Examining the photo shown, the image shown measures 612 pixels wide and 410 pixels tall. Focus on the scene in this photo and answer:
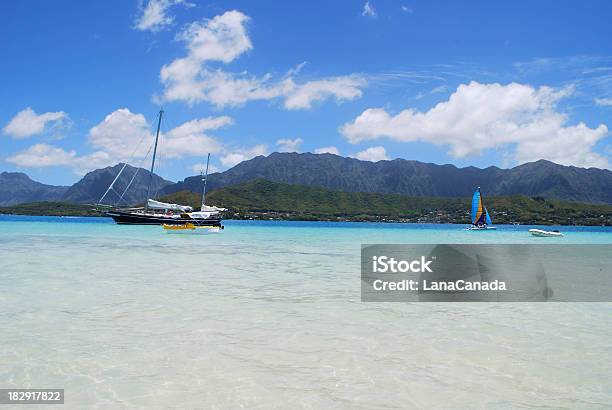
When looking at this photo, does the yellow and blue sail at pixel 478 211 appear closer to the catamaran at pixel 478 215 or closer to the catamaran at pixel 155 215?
the catamaran at pixel 478 215

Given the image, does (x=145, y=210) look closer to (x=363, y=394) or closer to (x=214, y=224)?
(x=214, y=224)

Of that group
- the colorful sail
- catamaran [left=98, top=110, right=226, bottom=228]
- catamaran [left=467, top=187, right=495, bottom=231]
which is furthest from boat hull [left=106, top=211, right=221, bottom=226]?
catamaran [left=467, top=187, right=495, bottom=231]

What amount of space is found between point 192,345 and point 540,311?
13.9 metres

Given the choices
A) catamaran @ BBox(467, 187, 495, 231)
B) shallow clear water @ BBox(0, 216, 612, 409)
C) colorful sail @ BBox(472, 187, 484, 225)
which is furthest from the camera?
catamaran @ BBox(467, 187, 495, 231)

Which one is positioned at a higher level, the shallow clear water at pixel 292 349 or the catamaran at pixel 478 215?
the catamaran at pixel 478 215

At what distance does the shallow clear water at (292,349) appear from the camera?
373 inches

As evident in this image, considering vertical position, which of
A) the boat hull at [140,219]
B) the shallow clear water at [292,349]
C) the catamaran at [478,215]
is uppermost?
the catamaran at [478,215]

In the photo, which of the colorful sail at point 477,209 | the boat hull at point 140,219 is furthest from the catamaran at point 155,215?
the colorful sail at point 477,209

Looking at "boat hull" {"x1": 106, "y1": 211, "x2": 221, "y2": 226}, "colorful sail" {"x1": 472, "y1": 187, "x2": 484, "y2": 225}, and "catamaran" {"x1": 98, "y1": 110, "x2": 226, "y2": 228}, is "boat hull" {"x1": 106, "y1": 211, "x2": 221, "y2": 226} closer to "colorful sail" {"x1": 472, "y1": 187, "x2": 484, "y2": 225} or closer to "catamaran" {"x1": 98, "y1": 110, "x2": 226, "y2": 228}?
"catamaran" {"x1": 98, "y1": 110, "x2": 226, "y2": 228}

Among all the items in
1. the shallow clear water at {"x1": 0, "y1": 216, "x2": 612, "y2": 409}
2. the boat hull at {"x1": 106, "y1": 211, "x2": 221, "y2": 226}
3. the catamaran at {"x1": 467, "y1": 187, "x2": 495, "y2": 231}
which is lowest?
the shallow clear water at {"x1": 0, "y1": 216, "x2": 612, "y2": 409}

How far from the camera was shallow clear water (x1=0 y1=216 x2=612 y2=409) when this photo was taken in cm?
948

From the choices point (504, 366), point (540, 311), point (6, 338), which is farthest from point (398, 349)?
point (6, 338)

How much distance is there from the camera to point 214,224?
413ft

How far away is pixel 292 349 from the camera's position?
12.7 m
